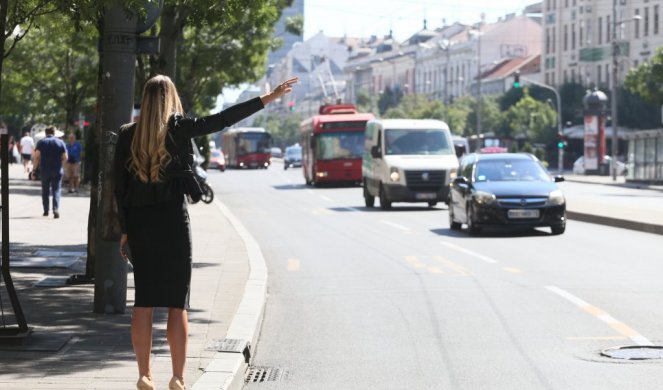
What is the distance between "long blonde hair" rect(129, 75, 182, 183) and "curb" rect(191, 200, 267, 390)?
1342 mm

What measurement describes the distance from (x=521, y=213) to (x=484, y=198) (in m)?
0.70

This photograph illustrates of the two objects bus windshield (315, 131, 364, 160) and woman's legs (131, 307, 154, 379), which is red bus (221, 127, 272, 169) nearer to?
bus windshield (315, 131, 364, 160)

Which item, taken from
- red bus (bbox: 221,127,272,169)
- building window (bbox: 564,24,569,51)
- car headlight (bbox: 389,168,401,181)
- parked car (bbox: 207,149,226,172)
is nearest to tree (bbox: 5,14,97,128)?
car headlight (bbox: 389,168,401,181)

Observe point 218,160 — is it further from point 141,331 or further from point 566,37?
point 141,331

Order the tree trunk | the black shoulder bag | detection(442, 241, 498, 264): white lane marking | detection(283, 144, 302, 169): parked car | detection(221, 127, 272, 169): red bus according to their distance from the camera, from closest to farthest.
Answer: the black shoulder bag → the tree trunk → detection(442, 241, 498, 264): white lane marking → detection(221, 127, 272, 169): red bus → detection(283, 144, 302, 169): parked car

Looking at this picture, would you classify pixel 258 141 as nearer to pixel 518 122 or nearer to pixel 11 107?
pixel 518 122

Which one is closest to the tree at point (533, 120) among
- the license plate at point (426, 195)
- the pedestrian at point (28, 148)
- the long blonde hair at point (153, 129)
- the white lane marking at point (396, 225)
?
the pedestrian at point (28, 148)

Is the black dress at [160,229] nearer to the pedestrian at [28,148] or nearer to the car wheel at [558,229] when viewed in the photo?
the car wheel at [558,229]

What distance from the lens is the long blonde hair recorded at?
763cm

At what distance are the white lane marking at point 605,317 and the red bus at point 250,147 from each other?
8448 centimetres

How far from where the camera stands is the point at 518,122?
386 feet

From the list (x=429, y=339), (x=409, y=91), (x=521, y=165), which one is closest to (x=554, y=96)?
(x=409, y=91)

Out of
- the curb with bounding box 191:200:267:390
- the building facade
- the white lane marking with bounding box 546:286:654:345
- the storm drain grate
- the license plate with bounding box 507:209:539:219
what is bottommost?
the storm drain grate

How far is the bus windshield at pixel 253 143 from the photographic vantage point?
100 meters
